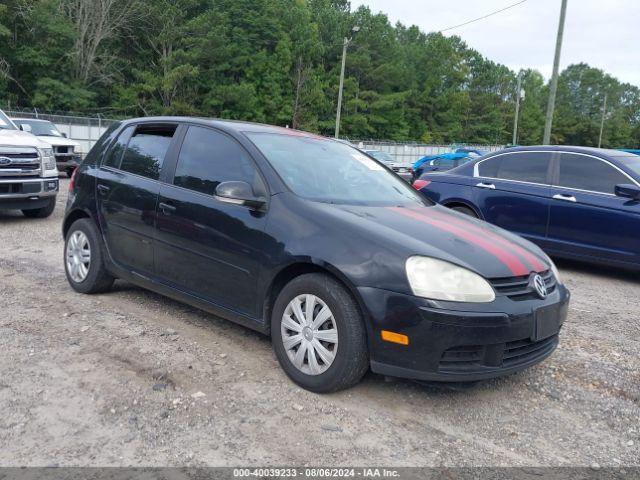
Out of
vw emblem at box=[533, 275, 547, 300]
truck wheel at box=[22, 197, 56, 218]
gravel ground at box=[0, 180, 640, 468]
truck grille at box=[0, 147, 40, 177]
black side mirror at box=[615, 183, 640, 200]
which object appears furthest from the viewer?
truck wheel at box=[22, 197, 56, 218]

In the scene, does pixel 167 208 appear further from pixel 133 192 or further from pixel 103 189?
pixel 103 189

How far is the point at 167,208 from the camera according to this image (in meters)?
4.31

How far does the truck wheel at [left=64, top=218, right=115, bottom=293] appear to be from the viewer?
196 inches

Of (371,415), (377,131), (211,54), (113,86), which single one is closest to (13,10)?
(113,86)

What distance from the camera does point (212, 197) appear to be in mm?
4070

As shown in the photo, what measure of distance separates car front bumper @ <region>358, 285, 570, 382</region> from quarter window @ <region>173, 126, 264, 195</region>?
1.29 metres

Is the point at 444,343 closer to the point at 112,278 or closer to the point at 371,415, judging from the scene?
the point at 371,415

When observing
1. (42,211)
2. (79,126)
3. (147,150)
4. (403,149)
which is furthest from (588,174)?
(403,149)

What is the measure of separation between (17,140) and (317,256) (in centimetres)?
720

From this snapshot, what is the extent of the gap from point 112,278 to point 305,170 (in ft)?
6.99

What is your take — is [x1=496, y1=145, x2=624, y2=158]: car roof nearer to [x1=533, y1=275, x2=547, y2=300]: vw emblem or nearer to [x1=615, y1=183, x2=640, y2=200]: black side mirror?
[x1=615, y1=183, x2=640, y2=200]: black side mirror

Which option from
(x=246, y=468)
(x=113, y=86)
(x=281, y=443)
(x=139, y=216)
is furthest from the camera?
(x=113, y=86)

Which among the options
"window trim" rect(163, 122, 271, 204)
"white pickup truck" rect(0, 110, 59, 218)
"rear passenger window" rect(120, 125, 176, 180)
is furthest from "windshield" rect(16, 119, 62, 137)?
"window trim" rect(163, 122, 271, 204)

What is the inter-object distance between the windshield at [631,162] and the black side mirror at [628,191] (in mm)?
208
